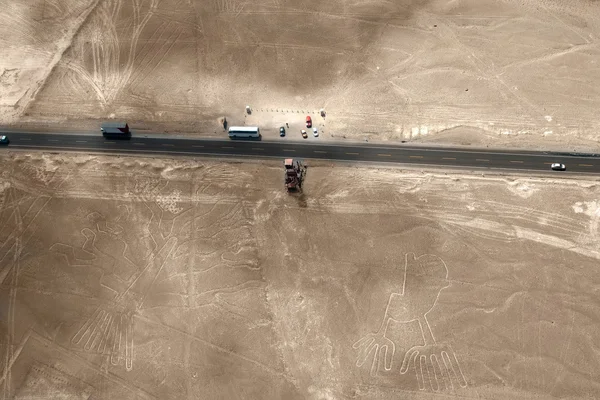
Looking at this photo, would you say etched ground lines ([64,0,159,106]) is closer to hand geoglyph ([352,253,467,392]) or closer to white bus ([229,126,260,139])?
white bus ([229,126,260,139])

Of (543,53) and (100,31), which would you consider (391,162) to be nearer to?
(543,53)

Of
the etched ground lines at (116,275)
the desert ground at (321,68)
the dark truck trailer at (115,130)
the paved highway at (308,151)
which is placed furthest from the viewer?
the dark truck trailer at (115,130)

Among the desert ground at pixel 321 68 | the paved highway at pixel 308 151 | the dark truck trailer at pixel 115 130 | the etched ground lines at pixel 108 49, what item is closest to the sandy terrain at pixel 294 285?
the paved highway at pixel 308 151

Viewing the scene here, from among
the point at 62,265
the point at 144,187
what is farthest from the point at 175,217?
the point at 62,265

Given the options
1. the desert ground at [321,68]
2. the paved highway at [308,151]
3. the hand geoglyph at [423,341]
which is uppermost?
the desert ground at [321,68]

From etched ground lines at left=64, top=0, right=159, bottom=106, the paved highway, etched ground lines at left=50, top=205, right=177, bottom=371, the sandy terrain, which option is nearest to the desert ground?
etched ground lines at left=64, top=0, right=159, bottom=106

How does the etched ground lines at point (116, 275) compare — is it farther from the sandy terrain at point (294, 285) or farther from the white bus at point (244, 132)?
the white bus at point (244, 132)
